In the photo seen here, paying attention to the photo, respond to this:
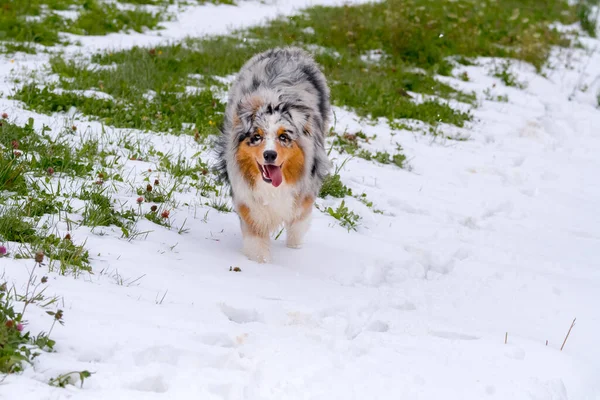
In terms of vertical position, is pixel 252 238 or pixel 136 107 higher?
pixel 136 107

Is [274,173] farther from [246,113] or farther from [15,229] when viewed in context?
[15,229]

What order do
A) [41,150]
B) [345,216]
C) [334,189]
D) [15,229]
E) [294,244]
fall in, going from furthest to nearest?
[334,189] → [345,216] → [41,150] → [294,244] → [15,229]

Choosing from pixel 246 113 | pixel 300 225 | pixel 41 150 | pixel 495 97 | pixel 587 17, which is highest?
pixel 587 17

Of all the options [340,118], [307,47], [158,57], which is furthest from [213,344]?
[307,47]

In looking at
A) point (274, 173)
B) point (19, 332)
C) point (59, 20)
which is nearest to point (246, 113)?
point (274, 173)

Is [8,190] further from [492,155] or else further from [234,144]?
[492,155]

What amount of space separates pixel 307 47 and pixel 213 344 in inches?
355

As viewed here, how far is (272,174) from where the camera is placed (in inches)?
163

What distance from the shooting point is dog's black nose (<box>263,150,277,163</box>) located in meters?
3.98

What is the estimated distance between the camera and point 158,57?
9.17 metres

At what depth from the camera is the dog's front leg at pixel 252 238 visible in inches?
176

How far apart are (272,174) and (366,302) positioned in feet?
3.52

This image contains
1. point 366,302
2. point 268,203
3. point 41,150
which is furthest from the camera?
point 41,150

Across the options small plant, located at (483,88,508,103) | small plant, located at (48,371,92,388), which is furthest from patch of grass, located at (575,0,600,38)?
small plant, located at (48,371,92,388)
